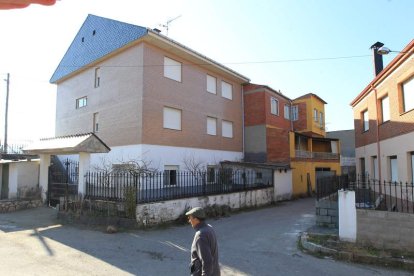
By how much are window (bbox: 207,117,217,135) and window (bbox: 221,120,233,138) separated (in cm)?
91

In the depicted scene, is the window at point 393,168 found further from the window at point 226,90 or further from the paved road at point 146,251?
the window at point 226,90

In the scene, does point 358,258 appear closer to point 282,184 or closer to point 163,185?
point 163,185

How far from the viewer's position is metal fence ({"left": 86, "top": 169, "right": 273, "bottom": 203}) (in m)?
11.4

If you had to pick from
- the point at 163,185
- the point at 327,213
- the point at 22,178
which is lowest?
the point at 327,213

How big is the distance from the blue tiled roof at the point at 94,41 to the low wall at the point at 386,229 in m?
12.8

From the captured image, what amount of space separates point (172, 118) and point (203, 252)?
14.5m

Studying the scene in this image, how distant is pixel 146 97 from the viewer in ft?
53.9

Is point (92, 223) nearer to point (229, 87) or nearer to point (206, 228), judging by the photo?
point (206, 228)

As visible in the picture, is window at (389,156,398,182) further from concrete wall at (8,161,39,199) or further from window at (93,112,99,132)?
concrete wall at (8,161,39,199)

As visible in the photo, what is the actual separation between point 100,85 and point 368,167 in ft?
52.2

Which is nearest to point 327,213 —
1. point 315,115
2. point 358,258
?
point 358,258

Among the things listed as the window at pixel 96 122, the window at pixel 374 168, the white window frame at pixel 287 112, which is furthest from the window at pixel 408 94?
the window at pixel 96 122

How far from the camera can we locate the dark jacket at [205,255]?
12.8ft

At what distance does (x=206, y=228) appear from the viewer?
4137mm
